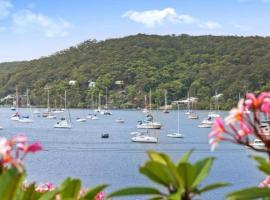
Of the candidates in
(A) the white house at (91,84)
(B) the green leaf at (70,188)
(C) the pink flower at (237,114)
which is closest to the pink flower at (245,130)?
(C) the pink flower at (237,114)

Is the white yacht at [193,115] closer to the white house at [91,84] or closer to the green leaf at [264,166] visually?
the white house at [91,84]

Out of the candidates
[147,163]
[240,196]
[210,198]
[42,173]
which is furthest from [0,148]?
Result: [42,173]

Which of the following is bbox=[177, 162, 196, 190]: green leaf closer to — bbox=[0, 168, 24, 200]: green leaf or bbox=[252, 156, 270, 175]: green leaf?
bbox=[252, 156, 270, 175]: green leaf

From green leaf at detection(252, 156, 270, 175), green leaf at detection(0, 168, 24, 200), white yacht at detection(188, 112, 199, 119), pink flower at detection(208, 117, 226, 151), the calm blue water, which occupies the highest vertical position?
pink flower at detection(208, 117, 226, 151)

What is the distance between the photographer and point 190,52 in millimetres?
100812

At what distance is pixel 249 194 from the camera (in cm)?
134

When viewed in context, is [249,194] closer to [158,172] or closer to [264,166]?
[264,166]

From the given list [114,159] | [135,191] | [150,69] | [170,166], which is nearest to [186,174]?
[170,166]

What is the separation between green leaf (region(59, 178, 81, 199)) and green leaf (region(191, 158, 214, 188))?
34cm

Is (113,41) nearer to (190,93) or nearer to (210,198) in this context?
(190,93)

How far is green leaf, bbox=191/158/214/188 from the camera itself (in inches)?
52.5

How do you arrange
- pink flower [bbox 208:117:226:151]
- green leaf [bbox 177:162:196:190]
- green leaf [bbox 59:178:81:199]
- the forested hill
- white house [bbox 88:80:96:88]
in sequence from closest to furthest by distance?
1. green leaf [bbox 177:162:196:190]
2. pink flower [bbox 208:117:226:151]
3. green leaf [bbox 59:178:81:199]
4. the forested hill
5. white house [bbox 88:80:96:88]

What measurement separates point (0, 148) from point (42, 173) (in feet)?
117

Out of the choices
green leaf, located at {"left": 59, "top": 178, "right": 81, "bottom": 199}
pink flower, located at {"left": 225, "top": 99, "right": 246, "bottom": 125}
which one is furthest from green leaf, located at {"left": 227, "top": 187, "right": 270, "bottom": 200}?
green leaf, located at {"left": 59, "top": 178, "right": 81, "bottom": 199}
